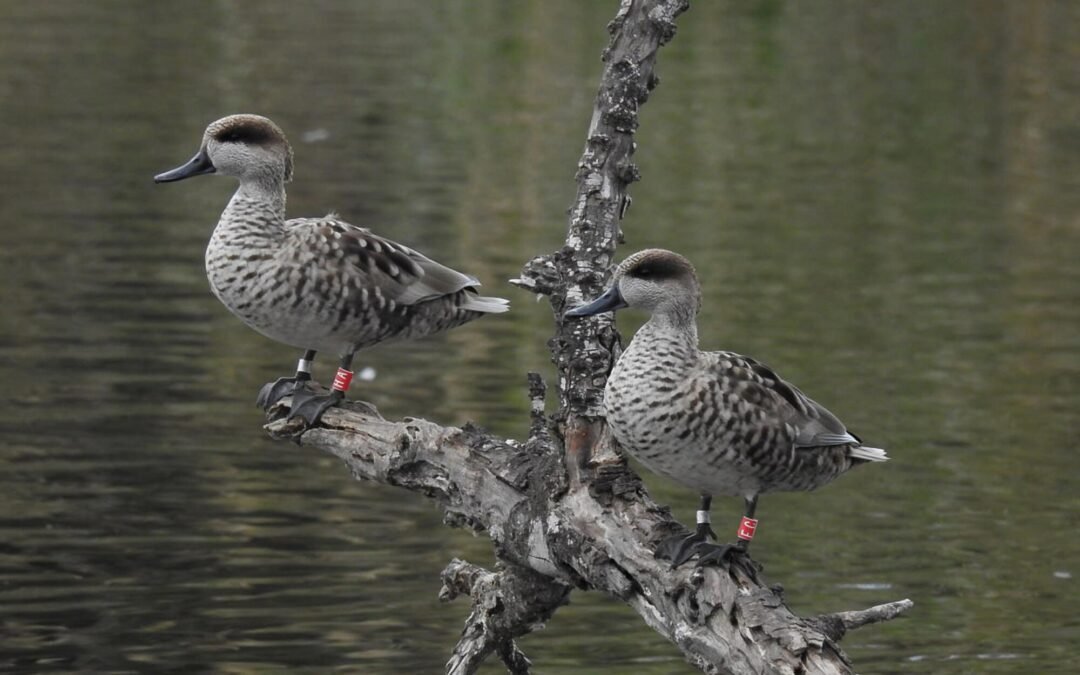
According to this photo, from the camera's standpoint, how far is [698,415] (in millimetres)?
7223

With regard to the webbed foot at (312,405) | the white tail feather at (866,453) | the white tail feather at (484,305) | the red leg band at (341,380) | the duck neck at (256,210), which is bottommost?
the webbed foot at (312,405)

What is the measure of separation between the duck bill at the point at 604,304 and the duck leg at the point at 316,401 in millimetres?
1322

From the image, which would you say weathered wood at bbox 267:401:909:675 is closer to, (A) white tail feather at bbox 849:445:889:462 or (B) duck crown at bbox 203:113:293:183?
(A) white tail feather at bbox 849:445:889:462

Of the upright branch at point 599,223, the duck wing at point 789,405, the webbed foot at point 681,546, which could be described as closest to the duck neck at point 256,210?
the upright branch at point 599,223

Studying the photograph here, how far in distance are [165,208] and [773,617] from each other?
16.9 metres

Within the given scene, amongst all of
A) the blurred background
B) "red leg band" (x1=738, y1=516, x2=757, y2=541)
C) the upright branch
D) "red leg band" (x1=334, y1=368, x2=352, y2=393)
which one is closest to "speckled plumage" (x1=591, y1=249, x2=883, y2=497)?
"red leg band" (x1=738, y1=516, x2=757, y2=541)

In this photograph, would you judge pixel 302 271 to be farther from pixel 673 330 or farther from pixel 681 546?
pixel 681 546

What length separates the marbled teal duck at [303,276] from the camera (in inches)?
323

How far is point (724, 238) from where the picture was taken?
21.9 m

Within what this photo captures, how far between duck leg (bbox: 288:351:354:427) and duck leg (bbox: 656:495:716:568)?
1792 mm

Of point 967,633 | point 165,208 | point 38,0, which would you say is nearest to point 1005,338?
point 967,633

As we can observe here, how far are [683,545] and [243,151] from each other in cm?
263

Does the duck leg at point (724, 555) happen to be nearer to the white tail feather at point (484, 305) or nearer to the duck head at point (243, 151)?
the white tail feather at point (484, 305)

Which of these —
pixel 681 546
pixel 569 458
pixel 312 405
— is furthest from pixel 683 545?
pixel 312 405
